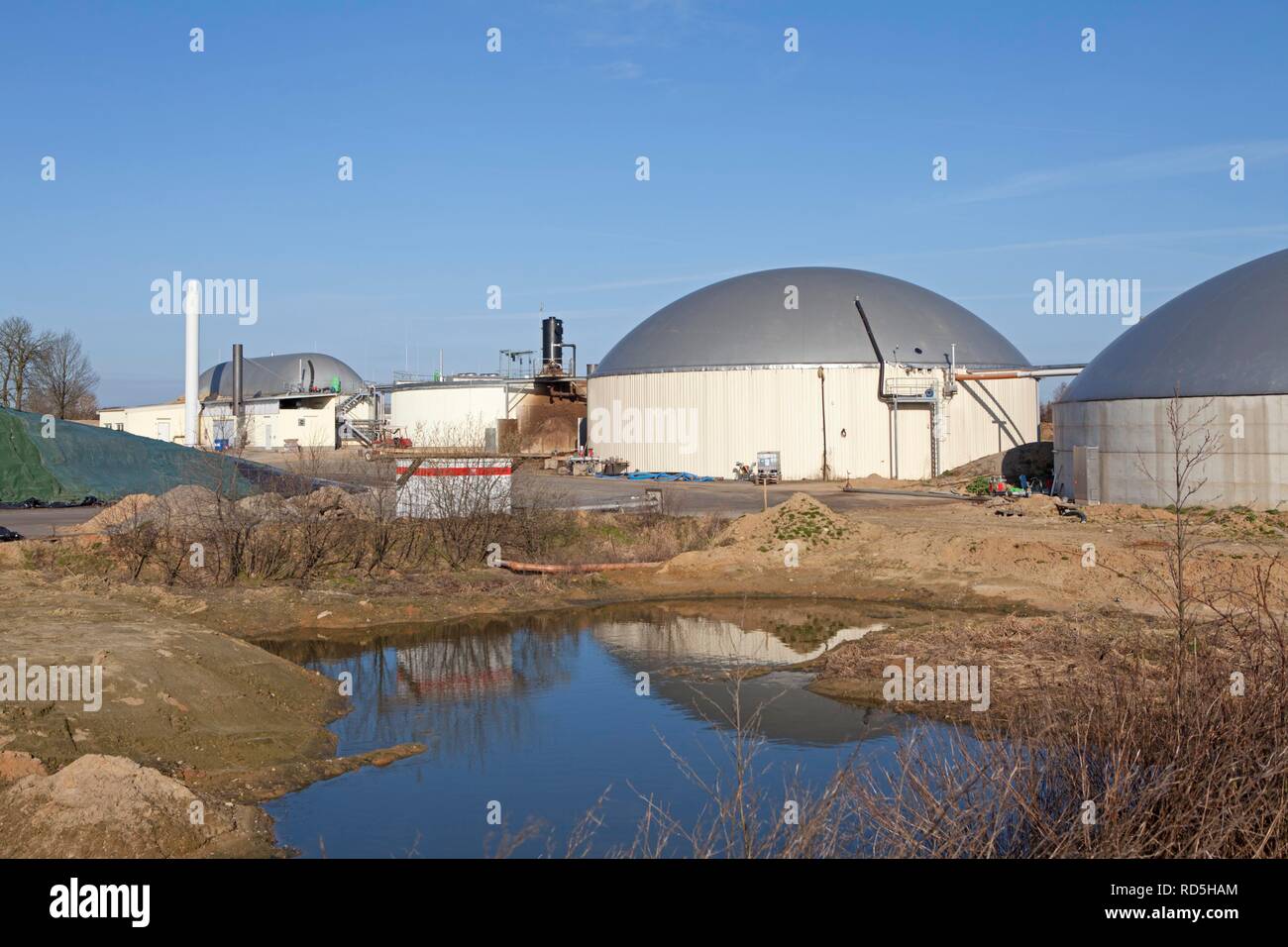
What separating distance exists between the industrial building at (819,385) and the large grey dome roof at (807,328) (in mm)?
69

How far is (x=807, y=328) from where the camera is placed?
172ft

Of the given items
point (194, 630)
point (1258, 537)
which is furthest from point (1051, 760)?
point (1258, 537)

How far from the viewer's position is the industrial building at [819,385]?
51.3 metres

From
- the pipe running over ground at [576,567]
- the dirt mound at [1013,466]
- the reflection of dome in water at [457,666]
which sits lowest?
the reflection of dome in water at [457,666]

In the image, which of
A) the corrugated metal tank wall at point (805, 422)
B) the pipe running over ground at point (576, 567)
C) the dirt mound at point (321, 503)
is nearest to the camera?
the pipe running over ground at point (576, 567)

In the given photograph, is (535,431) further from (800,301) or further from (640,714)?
(640,714)

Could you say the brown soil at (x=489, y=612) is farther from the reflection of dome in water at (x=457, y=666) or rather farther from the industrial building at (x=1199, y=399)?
the industrial building at (x=1199, y=399)

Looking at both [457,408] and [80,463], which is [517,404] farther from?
[80,463]

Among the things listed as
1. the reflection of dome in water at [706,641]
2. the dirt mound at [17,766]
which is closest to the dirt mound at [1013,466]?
the reflection of dome in water at [706,641]

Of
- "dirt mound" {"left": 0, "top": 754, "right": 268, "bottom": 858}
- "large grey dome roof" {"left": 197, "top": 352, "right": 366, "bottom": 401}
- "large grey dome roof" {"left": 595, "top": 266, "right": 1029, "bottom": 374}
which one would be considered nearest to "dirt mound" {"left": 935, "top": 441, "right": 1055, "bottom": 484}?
"large grey dome roof" {"left": 595, "top": 266, "right": 1029, "bottom": 374}
